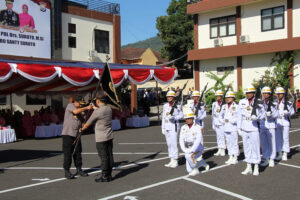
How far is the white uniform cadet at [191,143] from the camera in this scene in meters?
7.34

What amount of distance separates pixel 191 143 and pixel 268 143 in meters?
2.24

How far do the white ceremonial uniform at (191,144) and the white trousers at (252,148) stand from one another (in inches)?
41.5

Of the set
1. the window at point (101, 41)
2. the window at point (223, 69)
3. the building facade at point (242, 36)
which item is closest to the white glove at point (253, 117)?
the building facade at point (242, 36)

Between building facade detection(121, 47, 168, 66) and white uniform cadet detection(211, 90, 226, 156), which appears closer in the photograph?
white uniform cadet detection(211, 90, 226, 156)

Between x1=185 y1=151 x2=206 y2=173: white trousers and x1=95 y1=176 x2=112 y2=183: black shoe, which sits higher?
x1=185 y1=151 x2=206 y2=173: white trousers

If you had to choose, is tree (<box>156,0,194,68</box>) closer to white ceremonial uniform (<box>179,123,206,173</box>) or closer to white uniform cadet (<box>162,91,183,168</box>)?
white uniform cadet (<box>162,91,183,168</box>)

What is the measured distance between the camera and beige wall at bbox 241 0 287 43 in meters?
24.7

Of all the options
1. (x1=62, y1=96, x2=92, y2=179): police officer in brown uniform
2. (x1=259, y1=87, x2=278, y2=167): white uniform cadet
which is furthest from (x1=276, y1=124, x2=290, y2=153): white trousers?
(x1=62, y1=96, x2=92, y2=179): police officer in brown uniform

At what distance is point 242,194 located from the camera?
6.08 meters

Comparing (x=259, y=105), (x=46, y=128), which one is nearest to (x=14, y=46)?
(x=46, y=128)

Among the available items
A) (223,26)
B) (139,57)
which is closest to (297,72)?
(223,26)

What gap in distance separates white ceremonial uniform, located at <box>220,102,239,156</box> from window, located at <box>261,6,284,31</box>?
18083 mm

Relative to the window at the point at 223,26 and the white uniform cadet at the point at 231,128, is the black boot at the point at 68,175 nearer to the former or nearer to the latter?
the white uniform cadet at the point at 231,128

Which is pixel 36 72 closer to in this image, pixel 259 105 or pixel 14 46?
pixel 14 46
